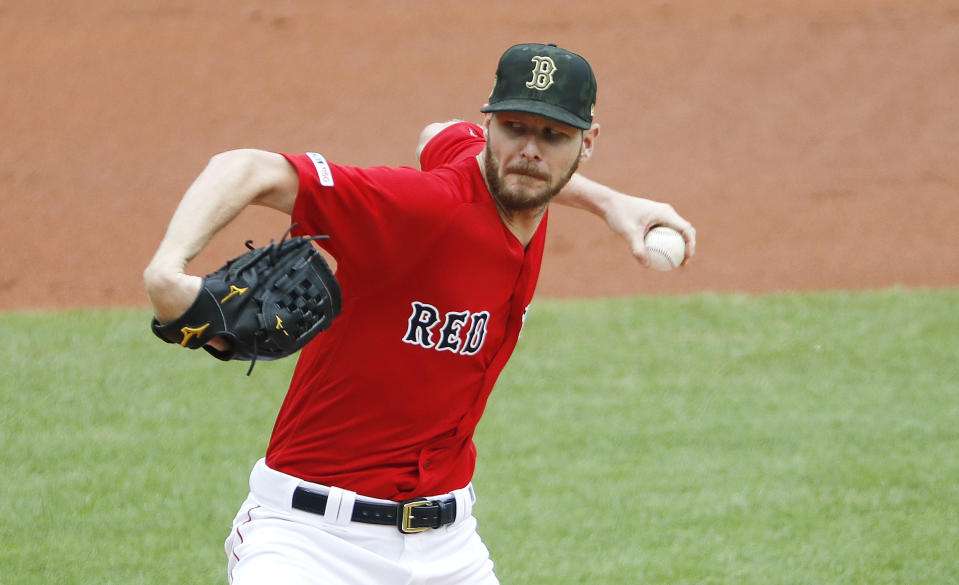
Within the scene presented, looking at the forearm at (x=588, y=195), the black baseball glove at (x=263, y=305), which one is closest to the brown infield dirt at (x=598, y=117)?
the forearm at (x=588, y=195)

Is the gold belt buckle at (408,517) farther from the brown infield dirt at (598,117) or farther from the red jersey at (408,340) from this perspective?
the brown infield dirt at (598,117)

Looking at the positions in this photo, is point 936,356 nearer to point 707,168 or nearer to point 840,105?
point 707,168

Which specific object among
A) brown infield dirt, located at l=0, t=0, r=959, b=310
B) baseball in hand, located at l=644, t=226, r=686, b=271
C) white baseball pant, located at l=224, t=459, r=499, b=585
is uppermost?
brown infield dirt, located at l=0, t=0, r=959, b=310

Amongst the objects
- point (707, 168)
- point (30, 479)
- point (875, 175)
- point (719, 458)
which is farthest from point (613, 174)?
point (30, 479)

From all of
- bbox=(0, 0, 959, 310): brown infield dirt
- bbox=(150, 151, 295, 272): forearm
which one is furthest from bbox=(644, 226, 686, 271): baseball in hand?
bbox=(0, 0, 959, 310): brown infield dirt

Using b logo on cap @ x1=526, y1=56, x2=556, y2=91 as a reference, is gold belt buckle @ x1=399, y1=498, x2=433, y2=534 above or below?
below

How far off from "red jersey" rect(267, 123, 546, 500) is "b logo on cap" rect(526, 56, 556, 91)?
299 mm

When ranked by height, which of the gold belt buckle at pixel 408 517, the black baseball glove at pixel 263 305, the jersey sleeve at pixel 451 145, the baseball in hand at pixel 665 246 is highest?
the jersey sleeve at pixel 451 145

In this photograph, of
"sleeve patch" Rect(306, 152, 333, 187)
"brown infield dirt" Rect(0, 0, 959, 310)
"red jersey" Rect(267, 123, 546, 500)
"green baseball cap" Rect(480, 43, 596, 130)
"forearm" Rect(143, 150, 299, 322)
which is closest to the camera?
"forearm" Rect(143, 150, 299, 322)

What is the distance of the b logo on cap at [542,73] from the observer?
3299 millimetres

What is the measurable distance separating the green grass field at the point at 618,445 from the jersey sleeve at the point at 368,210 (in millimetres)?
2733

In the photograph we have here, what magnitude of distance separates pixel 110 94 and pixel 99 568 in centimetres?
821

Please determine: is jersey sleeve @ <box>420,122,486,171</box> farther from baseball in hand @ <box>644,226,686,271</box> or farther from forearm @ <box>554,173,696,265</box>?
baseball in hand @ <box>644,226,686,271</box>

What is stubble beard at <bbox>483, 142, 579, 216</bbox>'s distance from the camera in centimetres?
330
